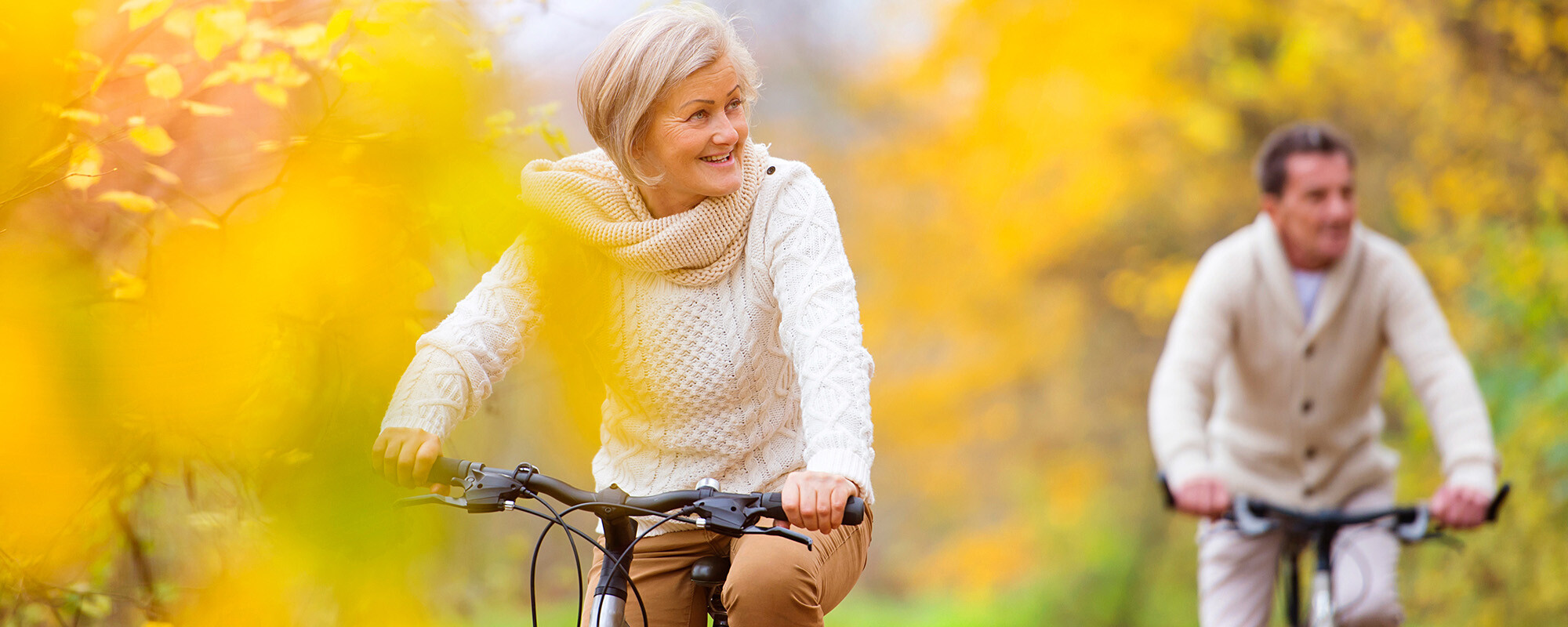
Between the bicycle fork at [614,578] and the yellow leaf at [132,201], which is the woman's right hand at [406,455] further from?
the yellow leaf at [132,201]

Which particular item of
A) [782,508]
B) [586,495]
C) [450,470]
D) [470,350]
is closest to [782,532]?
[782,508]

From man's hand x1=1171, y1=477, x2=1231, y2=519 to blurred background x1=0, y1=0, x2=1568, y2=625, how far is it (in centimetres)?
164

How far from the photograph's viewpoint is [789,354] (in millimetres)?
2104

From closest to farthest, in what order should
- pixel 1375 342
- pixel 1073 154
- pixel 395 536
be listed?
pixel 395 536 → pixel 1375 342 → pixel 1073 154

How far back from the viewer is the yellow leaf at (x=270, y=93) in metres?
2.05

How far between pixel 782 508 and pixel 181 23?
1297mm

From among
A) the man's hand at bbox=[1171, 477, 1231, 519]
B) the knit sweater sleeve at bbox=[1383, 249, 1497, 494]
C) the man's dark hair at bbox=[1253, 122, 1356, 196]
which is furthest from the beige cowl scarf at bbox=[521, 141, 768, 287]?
the man's dark hair at bbox=[1253, 122, 1356, 196]

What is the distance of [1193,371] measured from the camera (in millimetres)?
3836

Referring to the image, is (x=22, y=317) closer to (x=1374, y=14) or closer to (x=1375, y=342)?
(x=1375, y=342)

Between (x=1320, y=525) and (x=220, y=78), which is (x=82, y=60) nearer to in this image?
(x=220, y=78)

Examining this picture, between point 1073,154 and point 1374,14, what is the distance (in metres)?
2.07

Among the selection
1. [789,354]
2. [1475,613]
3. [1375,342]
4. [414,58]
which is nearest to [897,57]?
[1475,613]

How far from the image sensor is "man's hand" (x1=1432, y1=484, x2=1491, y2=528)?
3.20 metres

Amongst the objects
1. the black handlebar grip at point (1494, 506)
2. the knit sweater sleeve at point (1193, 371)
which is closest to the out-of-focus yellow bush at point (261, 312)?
the knit sweater sleeve at point (1193, 371)
